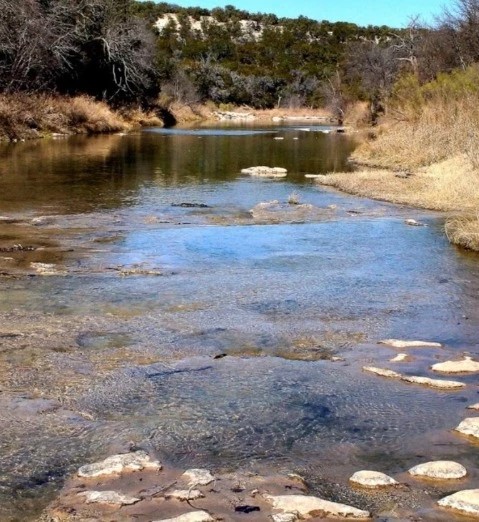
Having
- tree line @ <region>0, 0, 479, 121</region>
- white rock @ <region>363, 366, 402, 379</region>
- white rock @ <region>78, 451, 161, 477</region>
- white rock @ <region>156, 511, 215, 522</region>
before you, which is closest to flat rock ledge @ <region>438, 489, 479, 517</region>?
white rock @ <region>156, 511, 215, 522</region>

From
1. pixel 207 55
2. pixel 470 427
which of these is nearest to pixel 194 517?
pixel 470 427

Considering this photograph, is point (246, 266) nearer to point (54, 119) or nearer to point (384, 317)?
point (384, 317)

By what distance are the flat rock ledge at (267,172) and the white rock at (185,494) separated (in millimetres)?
17824

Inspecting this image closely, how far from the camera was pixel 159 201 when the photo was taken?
A: 16.2 metres

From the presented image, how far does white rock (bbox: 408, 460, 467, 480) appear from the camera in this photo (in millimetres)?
4344

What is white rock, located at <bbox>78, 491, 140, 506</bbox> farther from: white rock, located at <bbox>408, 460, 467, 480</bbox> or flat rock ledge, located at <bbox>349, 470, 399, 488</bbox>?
white rock, located at <bbox>408, 460, 467, 480</bbox>

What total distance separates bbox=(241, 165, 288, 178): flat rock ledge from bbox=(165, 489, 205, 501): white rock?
1782 cm

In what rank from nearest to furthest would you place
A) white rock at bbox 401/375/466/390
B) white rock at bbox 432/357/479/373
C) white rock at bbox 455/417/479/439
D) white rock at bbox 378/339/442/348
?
1. white rock at bbox 455/417/479/439
2. white rock at bbox 401/375/466/390
3. white rock at bbox 432/357/479/373
4. white rock at bbox 378/339/442/348

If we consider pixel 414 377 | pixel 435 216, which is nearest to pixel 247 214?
pixel 435 216

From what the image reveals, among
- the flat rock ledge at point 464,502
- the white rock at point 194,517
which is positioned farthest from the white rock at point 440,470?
the white rock at point 194,517

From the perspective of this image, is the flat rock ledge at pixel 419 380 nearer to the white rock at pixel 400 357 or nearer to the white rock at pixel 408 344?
the white rock at pixel 400 357

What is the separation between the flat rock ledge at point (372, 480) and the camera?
4246 mm

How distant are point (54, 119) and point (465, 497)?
115 feet

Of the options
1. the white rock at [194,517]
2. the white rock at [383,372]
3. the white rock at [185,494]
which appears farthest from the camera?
the white rock at [383,372]
